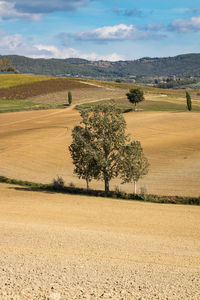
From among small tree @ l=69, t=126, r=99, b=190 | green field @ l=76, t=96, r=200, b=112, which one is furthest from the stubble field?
green field @ l=76, t=96, r=200, b=112

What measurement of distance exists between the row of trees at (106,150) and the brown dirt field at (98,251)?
16.0 ft

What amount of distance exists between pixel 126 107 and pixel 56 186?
224 ft

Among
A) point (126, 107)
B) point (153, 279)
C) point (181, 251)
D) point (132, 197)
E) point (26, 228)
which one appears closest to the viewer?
point (153, 279)

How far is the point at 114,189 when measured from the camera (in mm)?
37062

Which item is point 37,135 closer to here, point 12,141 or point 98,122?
point 12,141

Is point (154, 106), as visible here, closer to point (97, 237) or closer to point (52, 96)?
point (52, 96)

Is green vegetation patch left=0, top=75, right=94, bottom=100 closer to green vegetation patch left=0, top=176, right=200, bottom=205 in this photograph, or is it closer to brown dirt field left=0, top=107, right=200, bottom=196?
brown dirt field left=0, top=107, right=200, bottom=196

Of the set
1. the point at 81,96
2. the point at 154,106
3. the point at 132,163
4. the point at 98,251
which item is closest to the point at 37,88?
the point at 81,96

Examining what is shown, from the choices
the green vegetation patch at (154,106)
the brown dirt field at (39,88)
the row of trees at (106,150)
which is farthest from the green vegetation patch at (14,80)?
the row of trees at (106,150)

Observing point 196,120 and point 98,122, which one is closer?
point 98,122

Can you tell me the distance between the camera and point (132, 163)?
115 feet

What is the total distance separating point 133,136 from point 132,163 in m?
29.9

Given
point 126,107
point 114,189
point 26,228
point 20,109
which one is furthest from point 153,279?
point 20,109

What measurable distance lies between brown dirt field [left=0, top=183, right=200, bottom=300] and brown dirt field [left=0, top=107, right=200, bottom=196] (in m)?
8.70
